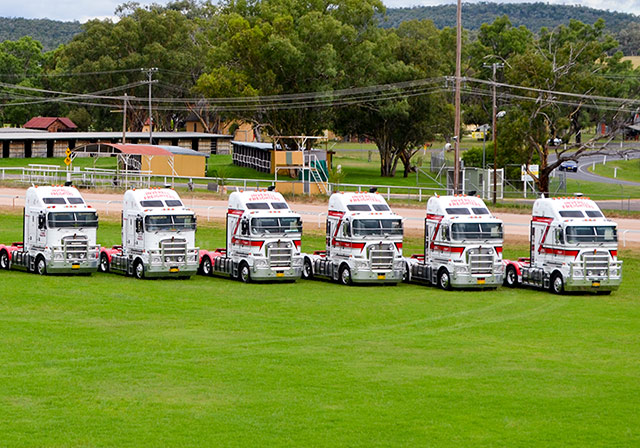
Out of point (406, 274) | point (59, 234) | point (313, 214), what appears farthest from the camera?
point (313, 214)

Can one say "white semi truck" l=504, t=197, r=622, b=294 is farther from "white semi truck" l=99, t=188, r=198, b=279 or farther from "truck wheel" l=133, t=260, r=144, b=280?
"truck wheel" l=133, t=260, r=144, b=280

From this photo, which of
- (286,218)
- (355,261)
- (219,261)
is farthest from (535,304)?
(219,261)

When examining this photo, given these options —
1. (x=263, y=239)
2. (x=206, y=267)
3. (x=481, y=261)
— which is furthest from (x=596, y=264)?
(x=206, y=267)

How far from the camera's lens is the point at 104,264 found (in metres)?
46.8

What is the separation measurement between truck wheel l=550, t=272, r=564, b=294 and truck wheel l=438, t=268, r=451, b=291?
4302 millimetres

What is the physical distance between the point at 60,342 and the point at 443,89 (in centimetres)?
9043

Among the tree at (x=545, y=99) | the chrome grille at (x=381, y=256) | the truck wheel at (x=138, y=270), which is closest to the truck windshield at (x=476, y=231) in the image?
the chrome grille at (x=381, y=256)

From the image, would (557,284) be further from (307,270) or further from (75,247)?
(75,247)

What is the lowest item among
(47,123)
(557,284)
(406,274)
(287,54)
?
(557,284)

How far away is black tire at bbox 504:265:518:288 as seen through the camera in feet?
146

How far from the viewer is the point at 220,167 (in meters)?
130

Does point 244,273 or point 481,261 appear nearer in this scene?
point 481,261

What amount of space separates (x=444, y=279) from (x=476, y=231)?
2.44 m

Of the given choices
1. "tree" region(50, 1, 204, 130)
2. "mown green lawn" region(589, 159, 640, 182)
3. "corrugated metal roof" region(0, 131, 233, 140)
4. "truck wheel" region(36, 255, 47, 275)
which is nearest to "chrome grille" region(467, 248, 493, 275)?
"truck wheel" region(36, 255, 47, 275)
